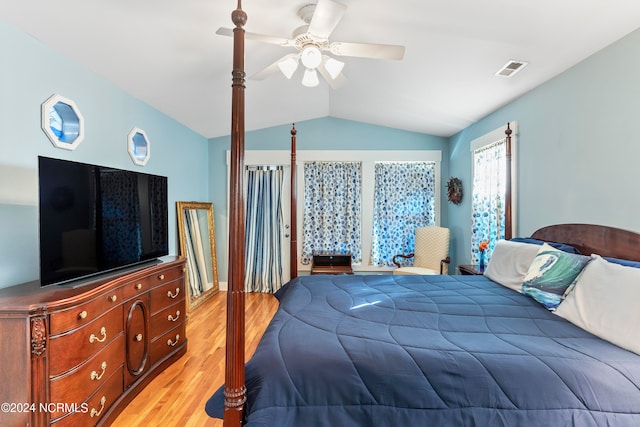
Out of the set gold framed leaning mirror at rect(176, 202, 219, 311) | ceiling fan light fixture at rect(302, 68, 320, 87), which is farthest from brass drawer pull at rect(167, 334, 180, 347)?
ceiling fan light fixture at rect(302, 68, 320, 87)

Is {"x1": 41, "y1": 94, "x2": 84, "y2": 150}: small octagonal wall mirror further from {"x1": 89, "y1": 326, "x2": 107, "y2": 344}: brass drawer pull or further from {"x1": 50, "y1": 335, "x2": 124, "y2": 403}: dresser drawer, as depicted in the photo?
{"x1": 50, "y1": 335, "x2": 124, "y2": 403}: dresser drawer

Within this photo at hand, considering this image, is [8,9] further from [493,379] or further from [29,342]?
[493,379]

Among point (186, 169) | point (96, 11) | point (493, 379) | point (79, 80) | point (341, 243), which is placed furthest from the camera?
point (341, 243)

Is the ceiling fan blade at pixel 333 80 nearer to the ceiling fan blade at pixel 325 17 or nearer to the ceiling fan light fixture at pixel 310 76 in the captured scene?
the ceiling fan light fixture at pixel 310 76

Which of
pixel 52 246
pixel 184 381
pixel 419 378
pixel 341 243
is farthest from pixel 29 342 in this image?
pixel 341 243

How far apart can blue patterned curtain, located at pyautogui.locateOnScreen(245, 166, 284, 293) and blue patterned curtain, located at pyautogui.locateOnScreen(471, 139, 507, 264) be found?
256cm

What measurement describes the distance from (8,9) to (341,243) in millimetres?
3860

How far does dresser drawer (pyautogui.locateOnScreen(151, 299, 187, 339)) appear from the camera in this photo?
237 centimetres

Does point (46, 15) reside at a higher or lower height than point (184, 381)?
higher

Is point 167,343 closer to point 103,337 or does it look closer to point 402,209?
point 103,337

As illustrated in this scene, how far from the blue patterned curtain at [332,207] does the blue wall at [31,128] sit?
2.46 meters

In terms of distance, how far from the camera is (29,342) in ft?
4.65

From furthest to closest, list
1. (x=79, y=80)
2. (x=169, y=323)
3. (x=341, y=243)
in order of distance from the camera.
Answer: (x=341, y=243) → (x=169, y=323) → (x=79, y=80)

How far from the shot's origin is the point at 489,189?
3420mm
